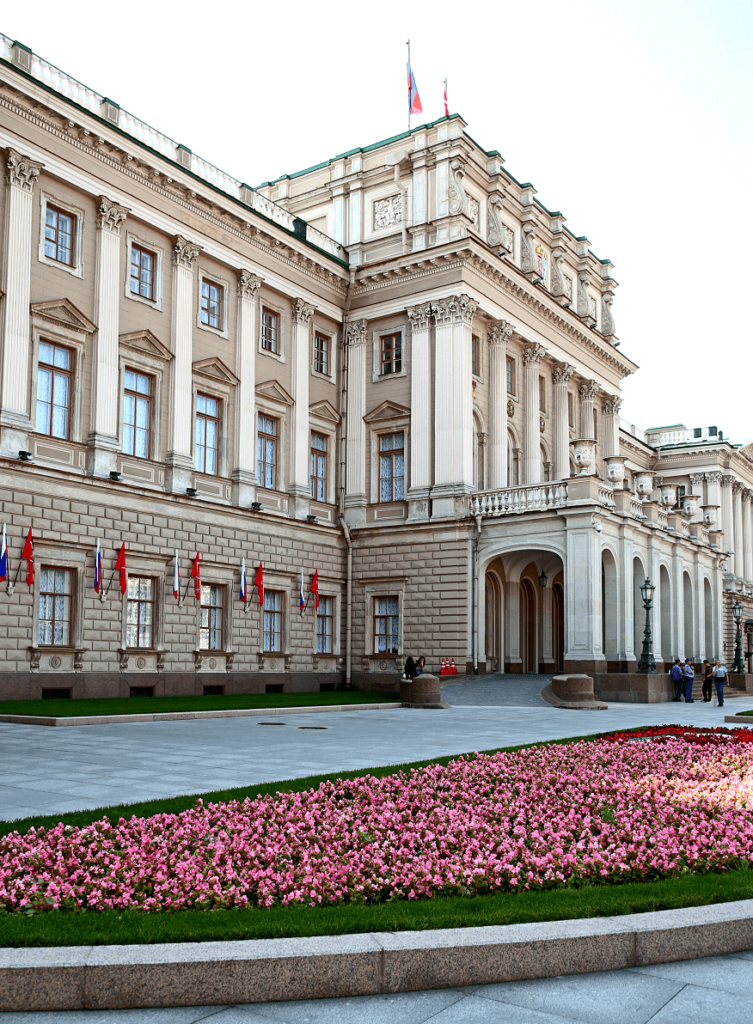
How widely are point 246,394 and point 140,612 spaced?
32.9 ft

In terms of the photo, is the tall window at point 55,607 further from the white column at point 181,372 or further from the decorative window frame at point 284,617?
the decorative window frame at point 284,617

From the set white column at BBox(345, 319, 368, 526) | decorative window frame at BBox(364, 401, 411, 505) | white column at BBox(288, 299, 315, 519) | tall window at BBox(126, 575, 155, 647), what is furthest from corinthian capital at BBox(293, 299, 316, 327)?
tall window at BBox(126, 575, 155, 647)

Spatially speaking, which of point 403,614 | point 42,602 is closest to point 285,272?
point 403,614

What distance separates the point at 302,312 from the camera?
41.3 meters

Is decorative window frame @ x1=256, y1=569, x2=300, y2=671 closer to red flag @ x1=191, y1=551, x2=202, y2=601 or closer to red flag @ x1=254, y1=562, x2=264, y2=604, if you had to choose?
red flag @ x1=254, y1=562, x2=264, y2=604

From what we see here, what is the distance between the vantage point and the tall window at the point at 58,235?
30750 millimetres

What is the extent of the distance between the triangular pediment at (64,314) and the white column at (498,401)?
18.8 meters

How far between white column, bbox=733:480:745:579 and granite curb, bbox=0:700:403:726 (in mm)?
56252

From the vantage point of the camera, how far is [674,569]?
44094 millimetres

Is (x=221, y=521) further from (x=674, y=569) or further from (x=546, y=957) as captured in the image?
(x=546, y=957)

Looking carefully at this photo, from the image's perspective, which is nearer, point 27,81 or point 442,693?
point 27,81

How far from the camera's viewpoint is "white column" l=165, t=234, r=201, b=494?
112 ft

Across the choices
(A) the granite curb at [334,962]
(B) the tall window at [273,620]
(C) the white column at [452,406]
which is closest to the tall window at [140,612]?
(B) the tall window at [273,620]

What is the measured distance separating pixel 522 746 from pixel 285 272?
28.3 meters
